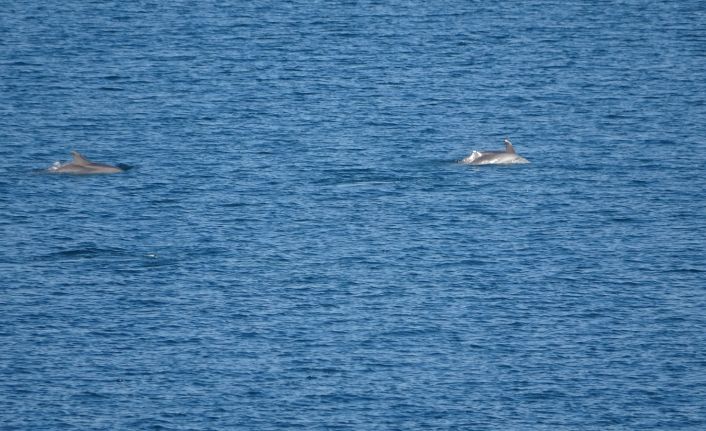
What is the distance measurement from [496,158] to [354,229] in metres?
16.5

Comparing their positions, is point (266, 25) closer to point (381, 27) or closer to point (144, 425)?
point (381, 27)

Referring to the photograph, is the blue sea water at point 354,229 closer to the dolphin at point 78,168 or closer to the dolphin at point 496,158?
the dolphin at point 78,168

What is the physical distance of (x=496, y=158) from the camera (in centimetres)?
12369

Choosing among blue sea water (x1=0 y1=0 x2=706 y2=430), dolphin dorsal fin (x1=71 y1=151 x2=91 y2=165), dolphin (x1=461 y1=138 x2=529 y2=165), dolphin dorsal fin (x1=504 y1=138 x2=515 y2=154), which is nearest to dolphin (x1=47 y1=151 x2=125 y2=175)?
dolphin dorsal fin (x1=71 y1=151 x2=91 y2=165)

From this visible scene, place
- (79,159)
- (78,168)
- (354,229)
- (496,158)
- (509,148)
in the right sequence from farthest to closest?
(496,158)
(509,148)
(78,168)
(79,159)
(354,229)

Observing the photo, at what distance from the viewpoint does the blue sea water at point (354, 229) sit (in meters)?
87.2

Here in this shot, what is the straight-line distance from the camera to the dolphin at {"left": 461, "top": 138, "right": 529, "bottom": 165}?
123 meters

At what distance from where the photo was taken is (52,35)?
169250mm

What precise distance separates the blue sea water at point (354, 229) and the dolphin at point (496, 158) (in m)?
1.52

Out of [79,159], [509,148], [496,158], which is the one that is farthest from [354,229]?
[79,159]

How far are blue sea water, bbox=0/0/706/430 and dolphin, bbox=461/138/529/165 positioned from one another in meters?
1.52

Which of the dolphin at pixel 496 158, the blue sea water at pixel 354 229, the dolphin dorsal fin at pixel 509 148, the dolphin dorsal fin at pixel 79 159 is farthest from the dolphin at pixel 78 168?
the dolphin dorsal fin at pixel 509 148

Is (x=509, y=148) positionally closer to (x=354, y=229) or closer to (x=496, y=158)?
(x=496, y=158)

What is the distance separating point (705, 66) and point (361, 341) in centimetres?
7355
